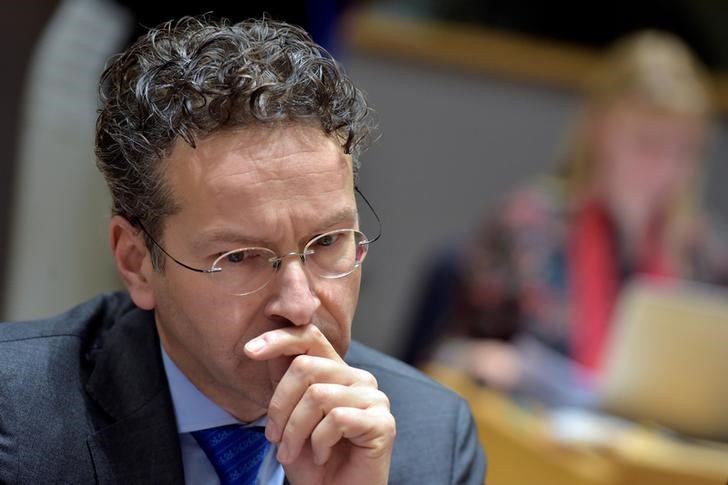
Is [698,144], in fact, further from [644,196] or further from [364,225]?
[364,225]

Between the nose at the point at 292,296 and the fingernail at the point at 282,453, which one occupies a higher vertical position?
the nose at the point at 292,296

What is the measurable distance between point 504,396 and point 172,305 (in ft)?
6.16

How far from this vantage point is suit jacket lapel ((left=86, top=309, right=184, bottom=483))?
1414 millimetres

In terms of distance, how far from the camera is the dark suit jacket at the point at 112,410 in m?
1.38

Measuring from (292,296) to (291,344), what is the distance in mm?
62

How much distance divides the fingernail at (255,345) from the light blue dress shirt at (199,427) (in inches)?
7.2

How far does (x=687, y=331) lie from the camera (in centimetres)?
288

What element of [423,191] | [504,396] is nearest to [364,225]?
[504,396]

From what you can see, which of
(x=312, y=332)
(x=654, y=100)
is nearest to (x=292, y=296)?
(x=312, y=332)

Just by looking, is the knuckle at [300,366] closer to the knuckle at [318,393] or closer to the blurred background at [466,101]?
the knuckle at [318,393]

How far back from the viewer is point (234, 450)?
4.85 ft

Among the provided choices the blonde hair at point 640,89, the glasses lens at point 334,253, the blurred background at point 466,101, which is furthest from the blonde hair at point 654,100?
the glasses lens at point 334,253

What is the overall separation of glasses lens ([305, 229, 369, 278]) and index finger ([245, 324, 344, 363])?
0.26 ft

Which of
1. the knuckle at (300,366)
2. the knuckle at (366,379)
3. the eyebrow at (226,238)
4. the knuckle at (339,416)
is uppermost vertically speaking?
the eyebrow at (226,238)
